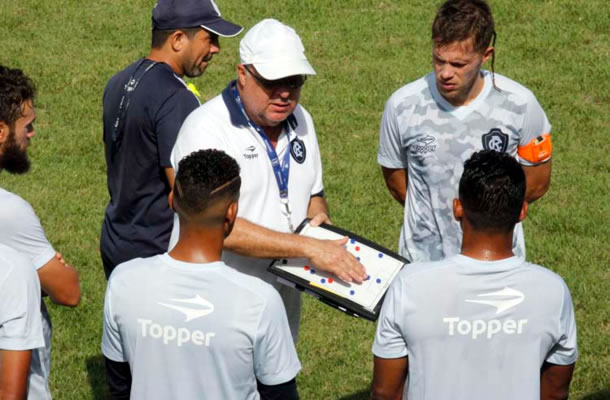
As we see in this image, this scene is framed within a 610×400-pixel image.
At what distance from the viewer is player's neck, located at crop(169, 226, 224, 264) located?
446 cm

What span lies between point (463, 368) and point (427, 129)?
1.96m

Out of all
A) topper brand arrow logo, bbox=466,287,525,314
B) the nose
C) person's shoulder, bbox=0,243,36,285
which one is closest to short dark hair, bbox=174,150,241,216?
person's shoulder, bbox=0,243,36,285

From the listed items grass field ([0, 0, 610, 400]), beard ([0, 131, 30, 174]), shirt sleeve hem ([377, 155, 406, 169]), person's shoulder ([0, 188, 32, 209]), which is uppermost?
beard ([0, 131, 30, 174])

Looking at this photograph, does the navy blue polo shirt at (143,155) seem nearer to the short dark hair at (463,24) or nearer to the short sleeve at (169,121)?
the short sleeve at (169,121)

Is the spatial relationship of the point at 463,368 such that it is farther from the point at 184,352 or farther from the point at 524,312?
the point at 184,352

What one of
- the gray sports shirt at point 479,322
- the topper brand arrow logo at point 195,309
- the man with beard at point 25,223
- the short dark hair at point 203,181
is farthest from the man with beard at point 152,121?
the gray sports shirt at point 479,322

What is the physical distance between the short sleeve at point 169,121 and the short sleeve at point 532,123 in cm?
195

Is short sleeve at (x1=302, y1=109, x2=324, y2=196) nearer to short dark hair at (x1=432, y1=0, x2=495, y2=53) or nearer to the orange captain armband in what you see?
short dark hair at (x1=432, y1=0, x2=495, y2=53)

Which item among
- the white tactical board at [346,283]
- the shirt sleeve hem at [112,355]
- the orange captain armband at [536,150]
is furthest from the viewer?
the orange captain armband at [536,150]

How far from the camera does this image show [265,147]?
5.85 meters

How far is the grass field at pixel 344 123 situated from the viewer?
8.28m

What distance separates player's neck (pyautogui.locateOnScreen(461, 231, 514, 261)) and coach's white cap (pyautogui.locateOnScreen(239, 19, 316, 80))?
156cm

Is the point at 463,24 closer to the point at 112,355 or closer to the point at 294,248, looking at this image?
the point at 294,248

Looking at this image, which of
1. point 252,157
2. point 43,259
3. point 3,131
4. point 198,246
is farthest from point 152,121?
point 198,246
